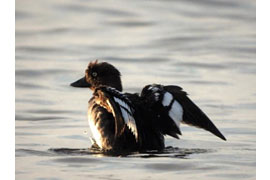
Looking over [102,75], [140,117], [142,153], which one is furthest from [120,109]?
[102,75]

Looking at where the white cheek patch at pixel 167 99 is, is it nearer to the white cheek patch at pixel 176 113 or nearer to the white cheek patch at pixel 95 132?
the white cheek patch at pixel 176 113

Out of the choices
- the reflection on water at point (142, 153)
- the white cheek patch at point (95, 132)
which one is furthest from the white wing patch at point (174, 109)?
the white cheek patch at point (95, 132)

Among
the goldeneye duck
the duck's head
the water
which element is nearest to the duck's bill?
the duck's head

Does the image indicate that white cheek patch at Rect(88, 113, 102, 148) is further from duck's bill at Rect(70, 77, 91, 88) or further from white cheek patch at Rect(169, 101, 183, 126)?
white cheek patch at Rect(169, 101, 183, 126)

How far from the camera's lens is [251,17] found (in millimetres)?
9469

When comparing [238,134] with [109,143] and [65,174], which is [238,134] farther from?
[65,174]

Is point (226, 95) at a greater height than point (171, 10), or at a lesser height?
lesser

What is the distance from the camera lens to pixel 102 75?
31.4 feet

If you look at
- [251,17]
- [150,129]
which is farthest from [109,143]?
[251,17]

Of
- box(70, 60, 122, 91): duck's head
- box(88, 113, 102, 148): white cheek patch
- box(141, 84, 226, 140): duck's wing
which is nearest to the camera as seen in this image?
box(141, 84, 226, 140): duck's wing

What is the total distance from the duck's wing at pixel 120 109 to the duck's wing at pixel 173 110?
11.1 inches

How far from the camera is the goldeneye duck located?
8.52 meters

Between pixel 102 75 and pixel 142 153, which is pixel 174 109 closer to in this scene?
pixel 142 153
